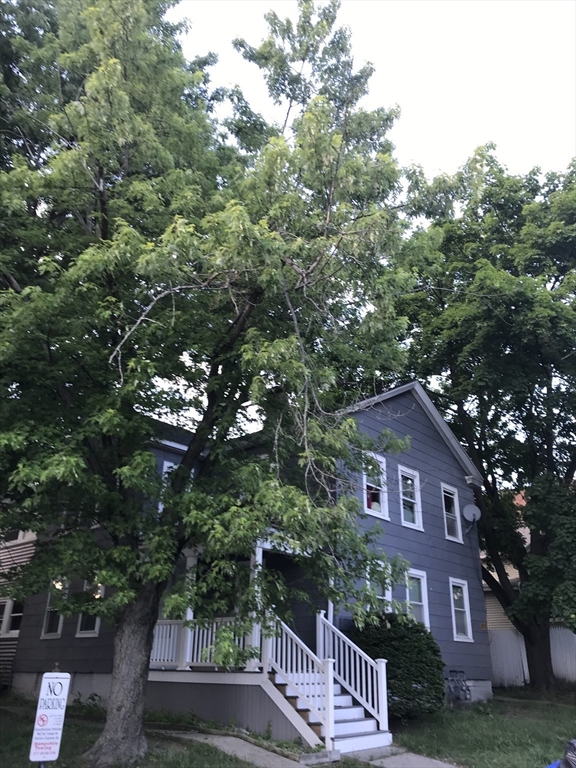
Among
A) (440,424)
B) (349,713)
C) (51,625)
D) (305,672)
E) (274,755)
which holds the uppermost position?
(440,424)

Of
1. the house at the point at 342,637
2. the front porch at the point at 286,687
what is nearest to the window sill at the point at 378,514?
the house at the point at 342,637

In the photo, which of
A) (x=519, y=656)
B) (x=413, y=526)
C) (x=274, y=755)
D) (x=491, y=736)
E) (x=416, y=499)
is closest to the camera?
(x=274, y=755)

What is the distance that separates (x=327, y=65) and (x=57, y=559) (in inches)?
351

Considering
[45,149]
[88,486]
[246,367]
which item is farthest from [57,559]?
[45,149]

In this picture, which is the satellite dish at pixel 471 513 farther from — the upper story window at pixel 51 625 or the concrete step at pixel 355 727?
the upper story window at pixel 51 625

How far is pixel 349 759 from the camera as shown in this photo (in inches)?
371

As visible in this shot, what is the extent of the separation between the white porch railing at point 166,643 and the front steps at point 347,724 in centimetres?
255

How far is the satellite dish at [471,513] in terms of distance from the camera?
61.0 feet

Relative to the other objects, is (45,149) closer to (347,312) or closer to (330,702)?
(347,312)

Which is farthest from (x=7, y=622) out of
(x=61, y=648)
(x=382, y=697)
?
(x=382, y=697)

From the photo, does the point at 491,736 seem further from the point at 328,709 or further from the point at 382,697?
the point at 328,709

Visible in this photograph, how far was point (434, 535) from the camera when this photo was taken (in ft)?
56.6

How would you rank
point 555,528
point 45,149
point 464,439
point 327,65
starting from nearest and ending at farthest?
point 327,65 → point 45,149 → point 555,528 → point 464,439

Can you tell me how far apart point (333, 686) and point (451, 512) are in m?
9.32
